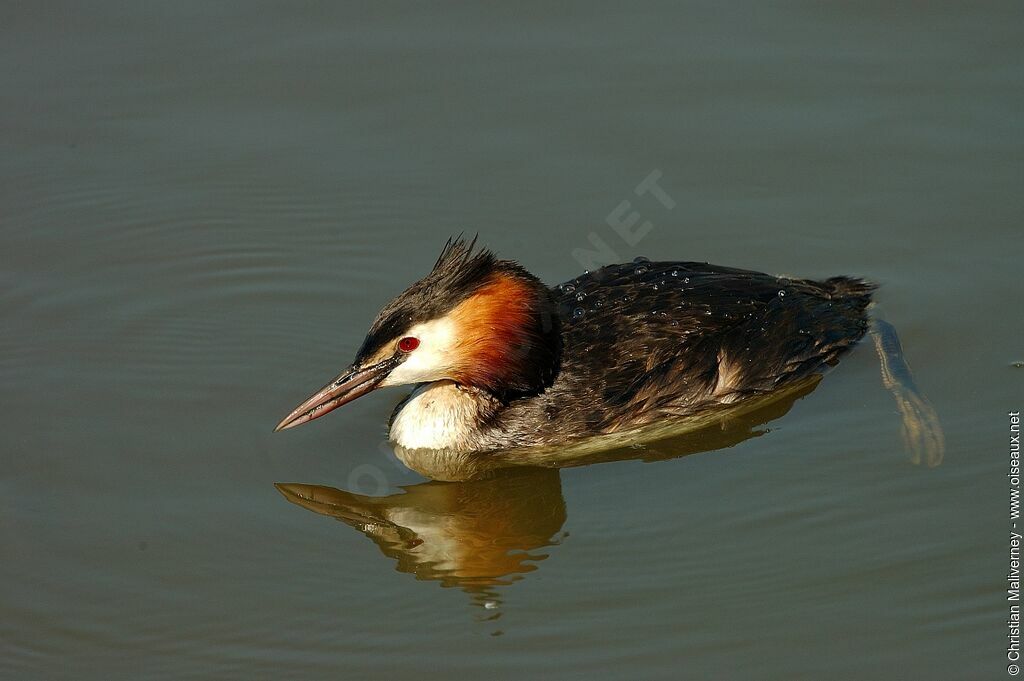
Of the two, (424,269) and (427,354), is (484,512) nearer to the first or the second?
(427,354)

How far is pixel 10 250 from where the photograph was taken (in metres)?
9.30

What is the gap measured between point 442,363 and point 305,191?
2.59 metres

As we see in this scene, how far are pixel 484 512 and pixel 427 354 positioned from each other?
91 cm

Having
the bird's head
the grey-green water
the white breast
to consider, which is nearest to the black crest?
the bird's head

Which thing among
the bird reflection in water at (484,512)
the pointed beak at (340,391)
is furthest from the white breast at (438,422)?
the pointed beak at (340,391)

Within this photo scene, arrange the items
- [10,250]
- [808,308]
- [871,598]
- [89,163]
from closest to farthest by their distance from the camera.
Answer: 1. [871,598]
2. [808,308]
3. [10,250]
4. [89,163]

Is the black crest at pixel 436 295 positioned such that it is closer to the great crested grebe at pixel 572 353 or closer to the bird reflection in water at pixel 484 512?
the great crested grebe at pixel 572 353

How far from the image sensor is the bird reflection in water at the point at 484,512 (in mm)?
6855

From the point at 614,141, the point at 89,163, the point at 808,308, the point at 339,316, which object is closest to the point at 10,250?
the point at 89,163

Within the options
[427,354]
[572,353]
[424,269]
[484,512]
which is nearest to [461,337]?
[427,354]

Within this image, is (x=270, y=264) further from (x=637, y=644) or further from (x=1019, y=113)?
(x=1019, y=113)

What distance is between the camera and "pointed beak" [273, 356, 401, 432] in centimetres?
757

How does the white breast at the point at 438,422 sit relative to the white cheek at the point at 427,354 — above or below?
below

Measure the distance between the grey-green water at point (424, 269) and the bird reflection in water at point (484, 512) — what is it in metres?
0.03
